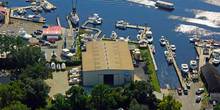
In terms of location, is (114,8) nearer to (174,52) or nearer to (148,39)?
(148,39)

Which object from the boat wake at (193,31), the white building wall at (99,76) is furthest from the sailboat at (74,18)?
the white building wall at (99,76)

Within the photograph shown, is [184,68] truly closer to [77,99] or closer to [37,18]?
[77,99]

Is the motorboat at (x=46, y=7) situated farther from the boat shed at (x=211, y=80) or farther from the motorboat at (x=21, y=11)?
the boat shed at (x=211, y=80)

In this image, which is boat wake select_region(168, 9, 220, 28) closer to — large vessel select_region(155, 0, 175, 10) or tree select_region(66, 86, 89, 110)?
large vessel select_region(155, 0, 175, 10)

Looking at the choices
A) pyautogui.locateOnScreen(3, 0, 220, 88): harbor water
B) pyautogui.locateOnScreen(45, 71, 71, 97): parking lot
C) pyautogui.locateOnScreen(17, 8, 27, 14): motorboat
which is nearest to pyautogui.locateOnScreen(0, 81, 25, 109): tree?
pyautogui.locateOnScreen(45, 71, 71, 97): parking lot

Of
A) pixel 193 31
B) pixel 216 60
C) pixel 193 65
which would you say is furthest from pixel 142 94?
pixel 193 31
